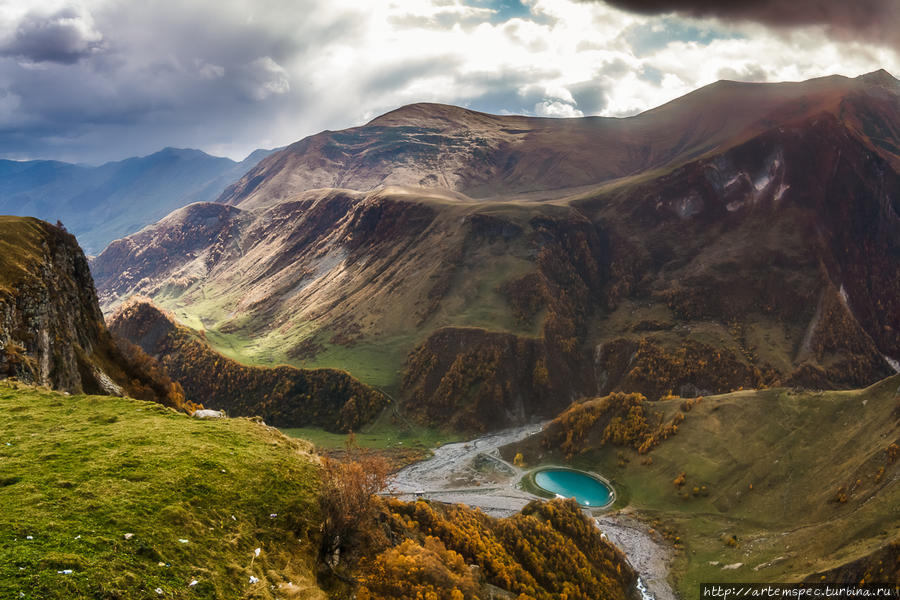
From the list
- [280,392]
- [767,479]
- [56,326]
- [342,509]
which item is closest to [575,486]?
[767,479]

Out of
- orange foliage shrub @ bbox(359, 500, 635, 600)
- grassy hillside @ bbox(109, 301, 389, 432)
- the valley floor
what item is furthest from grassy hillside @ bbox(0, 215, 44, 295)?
grassy hillside @ bbox(109, 301, 389, 432)

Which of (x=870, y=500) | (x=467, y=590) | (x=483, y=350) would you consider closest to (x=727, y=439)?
(x=870, y=500)

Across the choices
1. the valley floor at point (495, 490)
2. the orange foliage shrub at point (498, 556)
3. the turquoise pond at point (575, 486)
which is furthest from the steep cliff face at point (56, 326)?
the turquoise pond at point (575, 486)

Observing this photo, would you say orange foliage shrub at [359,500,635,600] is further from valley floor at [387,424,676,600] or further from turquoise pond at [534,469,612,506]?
turquoise pond at [534,469,612,506]

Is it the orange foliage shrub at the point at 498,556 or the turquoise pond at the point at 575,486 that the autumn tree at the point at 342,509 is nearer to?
the orange foliage shrub at the point at 498,556

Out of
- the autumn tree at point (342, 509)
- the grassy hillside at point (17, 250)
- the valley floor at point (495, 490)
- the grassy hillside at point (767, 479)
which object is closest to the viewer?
the autumn tree at point (342, 509)

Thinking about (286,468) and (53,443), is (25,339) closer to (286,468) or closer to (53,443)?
(53,443)
